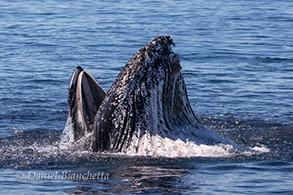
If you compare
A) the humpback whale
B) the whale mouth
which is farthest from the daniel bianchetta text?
the whale mouth

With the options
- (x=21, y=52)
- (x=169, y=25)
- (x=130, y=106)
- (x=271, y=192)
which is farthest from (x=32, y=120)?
(x=169, y=25)

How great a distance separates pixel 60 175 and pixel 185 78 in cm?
830

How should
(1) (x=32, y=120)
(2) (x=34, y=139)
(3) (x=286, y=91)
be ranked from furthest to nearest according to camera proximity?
(3) (x=286, y=91)
(1) (x=32, y=120)
(2) (x=34, y=139)

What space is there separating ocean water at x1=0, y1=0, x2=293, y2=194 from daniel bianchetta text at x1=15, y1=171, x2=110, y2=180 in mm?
14

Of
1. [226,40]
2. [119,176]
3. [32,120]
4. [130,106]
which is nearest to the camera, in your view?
[119,176]

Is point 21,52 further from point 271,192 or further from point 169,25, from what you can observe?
point 271,192

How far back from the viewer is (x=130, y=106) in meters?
6.61

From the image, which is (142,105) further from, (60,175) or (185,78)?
(185,78)

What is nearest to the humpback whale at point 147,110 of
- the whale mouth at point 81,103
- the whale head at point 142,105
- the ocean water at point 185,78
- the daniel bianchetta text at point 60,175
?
the whale head at point 142,105

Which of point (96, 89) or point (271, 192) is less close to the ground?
point (96, 89)

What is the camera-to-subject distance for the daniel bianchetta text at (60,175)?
20.3 ft

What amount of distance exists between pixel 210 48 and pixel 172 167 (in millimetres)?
12925

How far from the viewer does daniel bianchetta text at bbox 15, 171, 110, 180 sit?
20.3 feet

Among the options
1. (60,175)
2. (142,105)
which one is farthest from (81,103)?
(60,175)
